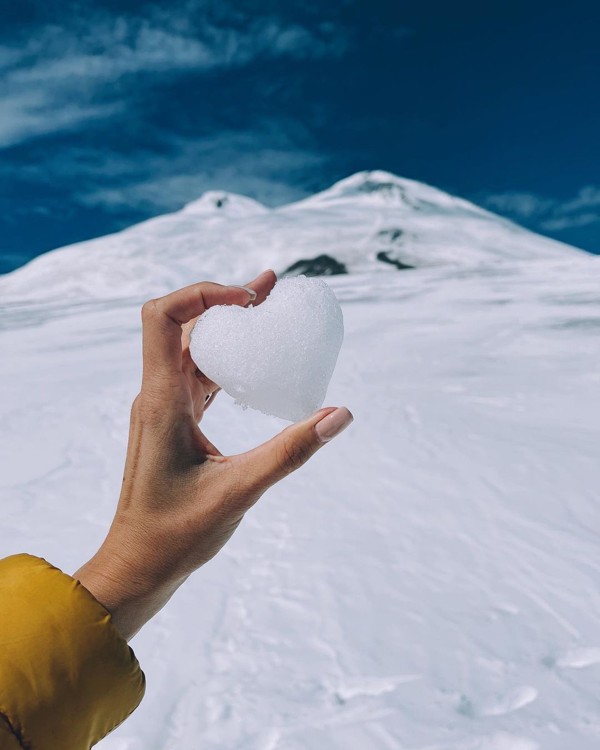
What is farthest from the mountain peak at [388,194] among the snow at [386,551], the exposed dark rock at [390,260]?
the snow at [386,551]

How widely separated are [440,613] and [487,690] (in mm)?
327

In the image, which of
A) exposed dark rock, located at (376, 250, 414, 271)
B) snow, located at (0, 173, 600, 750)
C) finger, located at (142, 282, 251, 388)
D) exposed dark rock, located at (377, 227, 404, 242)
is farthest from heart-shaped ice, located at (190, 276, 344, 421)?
exposed dark rock, located at (377, 227, 404, 242)

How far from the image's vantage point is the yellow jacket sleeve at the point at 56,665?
0.80 meters

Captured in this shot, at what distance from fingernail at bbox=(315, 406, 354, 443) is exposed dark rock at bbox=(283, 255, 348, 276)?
76.8 feet

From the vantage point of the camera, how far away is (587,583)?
2139 mm

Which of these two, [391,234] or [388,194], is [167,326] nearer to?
[391,234]

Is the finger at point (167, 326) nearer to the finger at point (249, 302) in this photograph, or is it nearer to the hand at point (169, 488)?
the hand at point (169, 488)

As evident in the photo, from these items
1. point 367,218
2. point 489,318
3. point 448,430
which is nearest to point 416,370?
point 448,430

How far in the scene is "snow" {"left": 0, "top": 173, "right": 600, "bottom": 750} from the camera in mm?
1674

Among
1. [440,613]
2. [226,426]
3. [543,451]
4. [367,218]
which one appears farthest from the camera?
[367,218]

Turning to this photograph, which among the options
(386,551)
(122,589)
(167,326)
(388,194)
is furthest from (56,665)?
(388,194)

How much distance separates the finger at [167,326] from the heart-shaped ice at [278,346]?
0.20 feet

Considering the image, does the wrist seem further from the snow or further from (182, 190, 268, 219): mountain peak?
(182, 190, 268, 219): mountain peak

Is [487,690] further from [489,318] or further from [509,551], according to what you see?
[489,318]
